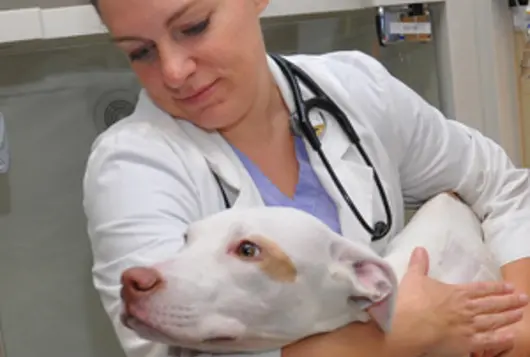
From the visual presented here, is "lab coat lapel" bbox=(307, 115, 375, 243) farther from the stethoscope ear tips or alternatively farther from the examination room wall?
the examination room wall

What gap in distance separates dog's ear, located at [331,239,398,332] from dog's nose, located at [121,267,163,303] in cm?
22

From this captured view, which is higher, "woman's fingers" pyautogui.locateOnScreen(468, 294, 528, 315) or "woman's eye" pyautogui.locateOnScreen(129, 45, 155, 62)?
"woman's eye" pyautogui.locateOnScreen(129, 45, 155, 62)

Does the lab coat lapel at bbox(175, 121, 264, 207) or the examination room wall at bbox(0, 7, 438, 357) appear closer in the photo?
the lab coat lapel at bbox(175, 121, 264, 207)

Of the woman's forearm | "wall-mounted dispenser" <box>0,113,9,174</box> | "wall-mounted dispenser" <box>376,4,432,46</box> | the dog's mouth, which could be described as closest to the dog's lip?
the dog's mouth

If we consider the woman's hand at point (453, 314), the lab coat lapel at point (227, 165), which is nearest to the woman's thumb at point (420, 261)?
the woman's hand at point (453, 314)

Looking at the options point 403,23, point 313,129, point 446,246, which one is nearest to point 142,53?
point 313,129

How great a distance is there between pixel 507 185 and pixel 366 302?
1.99 feet

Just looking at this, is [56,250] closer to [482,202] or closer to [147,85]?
[147,85]

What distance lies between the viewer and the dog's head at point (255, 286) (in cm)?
85

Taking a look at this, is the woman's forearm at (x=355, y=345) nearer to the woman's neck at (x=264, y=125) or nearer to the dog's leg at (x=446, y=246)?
the dog's leg at (x=446, y=246)

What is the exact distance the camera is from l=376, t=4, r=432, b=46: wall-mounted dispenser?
1796 mm

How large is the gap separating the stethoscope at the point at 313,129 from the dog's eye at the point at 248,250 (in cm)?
35

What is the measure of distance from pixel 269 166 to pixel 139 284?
0.47m

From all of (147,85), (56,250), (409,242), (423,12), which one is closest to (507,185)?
(409,242)
